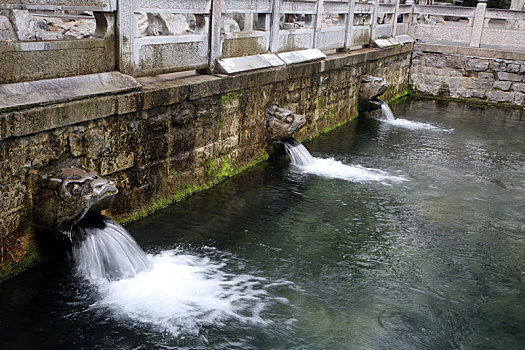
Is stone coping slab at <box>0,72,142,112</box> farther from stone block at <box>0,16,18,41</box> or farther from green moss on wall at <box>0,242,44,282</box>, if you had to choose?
stone block at <box>0,16,18,41</box>

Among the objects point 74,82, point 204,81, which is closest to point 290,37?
point 204,81

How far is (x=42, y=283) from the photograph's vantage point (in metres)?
5.45

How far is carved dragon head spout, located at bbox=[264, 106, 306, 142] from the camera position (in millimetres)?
9656

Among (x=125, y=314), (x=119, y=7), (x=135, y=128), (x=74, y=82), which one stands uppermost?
(x=119, y=7)

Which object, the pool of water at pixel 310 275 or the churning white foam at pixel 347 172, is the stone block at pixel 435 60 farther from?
the churning white foam at pixel 347 172

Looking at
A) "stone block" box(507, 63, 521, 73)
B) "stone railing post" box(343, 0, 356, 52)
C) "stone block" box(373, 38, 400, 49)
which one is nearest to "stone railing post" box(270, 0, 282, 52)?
"stone railing post" box(343, 0, 356, 52)

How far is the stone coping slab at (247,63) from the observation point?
8.28 meters

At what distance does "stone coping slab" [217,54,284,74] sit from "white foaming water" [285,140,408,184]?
1467mm

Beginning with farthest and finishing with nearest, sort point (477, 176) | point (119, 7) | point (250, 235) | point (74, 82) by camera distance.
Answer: point (477, 176), point (250, 235), point (119, 7), point (74, 82)

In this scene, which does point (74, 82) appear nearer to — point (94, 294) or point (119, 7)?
point (119, 7)

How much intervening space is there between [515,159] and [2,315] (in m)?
10.1

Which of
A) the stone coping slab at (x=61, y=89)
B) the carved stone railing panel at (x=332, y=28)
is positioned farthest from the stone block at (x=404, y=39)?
the stone coping slab at (x=61, y=89)

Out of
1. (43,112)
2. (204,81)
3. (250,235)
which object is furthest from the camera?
Answer: (204,81)

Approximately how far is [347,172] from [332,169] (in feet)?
0.92
